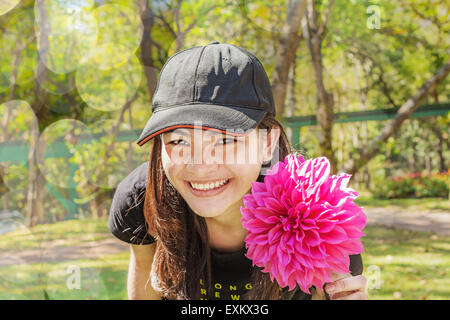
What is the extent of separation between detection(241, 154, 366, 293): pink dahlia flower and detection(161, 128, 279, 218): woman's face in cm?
13

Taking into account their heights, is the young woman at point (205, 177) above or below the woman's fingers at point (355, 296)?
above

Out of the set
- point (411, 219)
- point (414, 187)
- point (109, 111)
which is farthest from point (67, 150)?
point (414, 187)

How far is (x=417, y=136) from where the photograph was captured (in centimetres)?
541

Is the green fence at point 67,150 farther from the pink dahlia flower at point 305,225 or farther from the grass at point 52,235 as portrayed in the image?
the pink dahlia flower at point 305,225

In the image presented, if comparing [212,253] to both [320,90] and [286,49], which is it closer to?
[286,49]

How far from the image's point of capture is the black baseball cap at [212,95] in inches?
31.6

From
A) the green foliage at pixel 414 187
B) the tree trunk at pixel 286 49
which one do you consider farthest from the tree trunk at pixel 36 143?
the green foliage at pixel 414 187

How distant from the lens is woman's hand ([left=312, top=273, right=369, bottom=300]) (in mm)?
771

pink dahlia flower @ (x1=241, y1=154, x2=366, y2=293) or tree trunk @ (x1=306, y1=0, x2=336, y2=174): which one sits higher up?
tree trunk @ (x1=306, y1=0, x2=336, y2=174)

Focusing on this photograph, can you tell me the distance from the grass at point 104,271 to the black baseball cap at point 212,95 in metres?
1.86

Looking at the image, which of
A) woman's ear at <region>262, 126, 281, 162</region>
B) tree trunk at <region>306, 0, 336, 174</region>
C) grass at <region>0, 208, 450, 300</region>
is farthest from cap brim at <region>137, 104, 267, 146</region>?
grass at <region>0, 208, 450, 300</region>

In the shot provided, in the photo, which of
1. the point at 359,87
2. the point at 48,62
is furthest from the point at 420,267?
the point at 48,62

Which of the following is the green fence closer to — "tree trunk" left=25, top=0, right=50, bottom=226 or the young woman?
"tree trunk" left=25, top=0, right=50, bottom=226

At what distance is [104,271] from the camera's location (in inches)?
108
